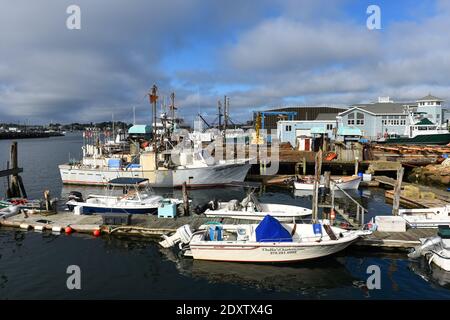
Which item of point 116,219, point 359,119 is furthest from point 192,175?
point 359,119

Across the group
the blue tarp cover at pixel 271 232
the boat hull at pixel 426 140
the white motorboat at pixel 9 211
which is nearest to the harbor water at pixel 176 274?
the blue tarp cover at pixel 271 232

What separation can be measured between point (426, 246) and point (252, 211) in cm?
924

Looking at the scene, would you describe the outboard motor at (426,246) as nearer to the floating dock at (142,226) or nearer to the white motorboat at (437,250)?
the white motorboat at (437,250)

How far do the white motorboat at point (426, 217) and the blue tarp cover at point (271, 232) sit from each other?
27.1 ft

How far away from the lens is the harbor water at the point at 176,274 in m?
13.3

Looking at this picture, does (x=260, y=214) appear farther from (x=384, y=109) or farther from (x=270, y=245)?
(x=384, y=109)

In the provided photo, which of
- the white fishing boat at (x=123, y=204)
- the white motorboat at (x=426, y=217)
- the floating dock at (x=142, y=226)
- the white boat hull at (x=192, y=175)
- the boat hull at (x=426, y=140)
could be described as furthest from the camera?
the boat hull at (x=426, y=140)

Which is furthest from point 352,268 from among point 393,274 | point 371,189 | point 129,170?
point 129,170

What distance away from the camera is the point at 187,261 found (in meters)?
16.2

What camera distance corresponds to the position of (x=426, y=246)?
15.3m

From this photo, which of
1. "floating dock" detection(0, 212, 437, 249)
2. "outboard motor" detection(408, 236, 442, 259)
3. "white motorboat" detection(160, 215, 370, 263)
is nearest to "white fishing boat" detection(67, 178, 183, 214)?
"floating dock" detection(0, 212, 437, 249)

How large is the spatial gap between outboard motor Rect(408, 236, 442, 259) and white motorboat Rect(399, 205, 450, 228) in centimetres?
395

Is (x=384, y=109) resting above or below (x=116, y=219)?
above
